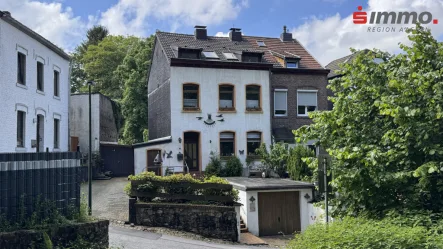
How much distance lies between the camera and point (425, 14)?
16.0 metres

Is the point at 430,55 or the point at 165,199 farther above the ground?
the point at 430,55

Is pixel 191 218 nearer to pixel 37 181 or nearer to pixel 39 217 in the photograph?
pixel 39 217

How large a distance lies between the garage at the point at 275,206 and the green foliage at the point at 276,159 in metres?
3.10

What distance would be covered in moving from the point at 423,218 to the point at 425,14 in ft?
31.4

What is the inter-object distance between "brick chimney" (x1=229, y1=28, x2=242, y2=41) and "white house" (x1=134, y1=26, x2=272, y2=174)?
2353mm

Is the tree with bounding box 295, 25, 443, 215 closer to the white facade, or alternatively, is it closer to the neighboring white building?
the neighboring white building

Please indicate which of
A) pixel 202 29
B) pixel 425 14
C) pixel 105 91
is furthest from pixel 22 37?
pixel 105 91

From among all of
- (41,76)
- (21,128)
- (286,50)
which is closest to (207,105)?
(286,50)

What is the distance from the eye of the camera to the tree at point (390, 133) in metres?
9.85

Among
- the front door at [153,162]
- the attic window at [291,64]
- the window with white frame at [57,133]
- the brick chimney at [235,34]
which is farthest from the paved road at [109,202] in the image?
the attic window at [291,64]

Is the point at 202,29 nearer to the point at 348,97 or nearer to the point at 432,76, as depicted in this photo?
the point at 348,97

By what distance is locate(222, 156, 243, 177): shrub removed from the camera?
2511 centimetres

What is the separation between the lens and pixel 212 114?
25688mm

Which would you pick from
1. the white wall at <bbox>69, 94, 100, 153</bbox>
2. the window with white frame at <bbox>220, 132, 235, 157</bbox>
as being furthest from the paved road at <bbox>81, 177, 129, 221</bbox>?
the window with white frame at <bbox>220, 132, 235, 157</bbox>
